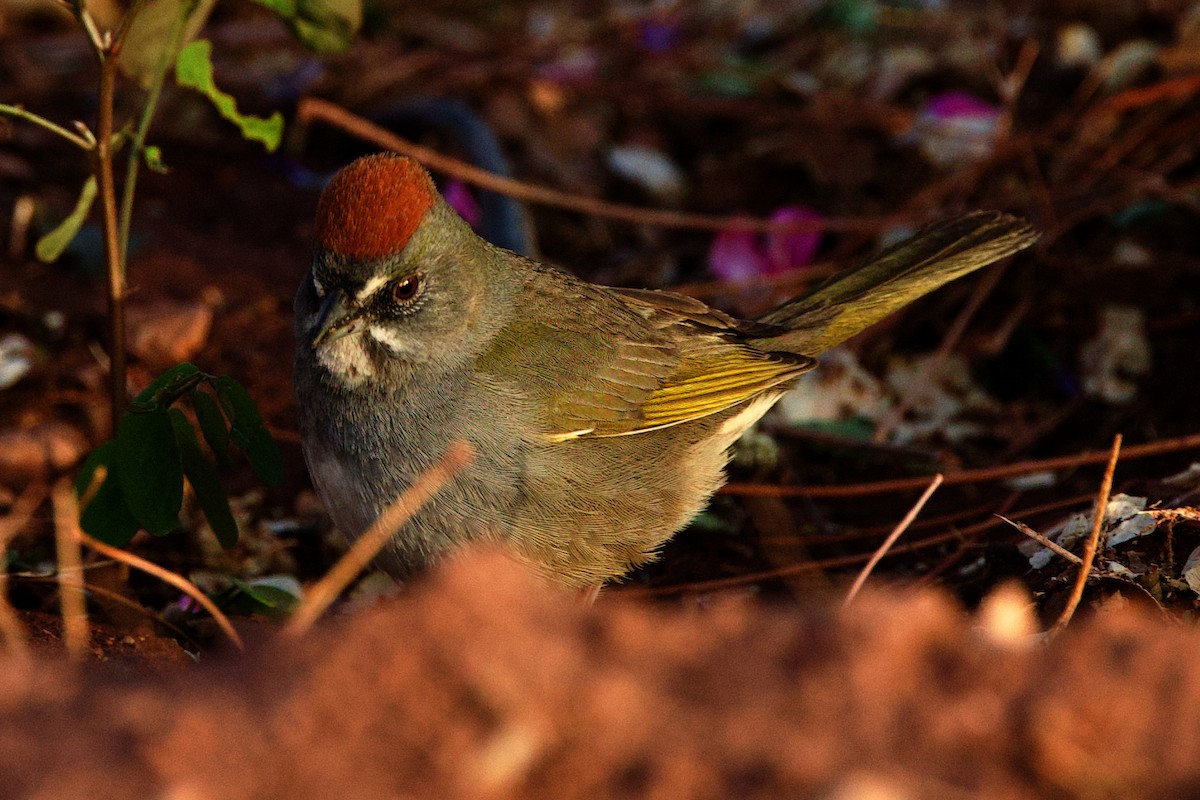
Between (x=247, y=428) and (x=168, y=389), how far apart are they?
235 mm

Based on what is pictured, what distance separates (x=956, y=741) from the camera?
1.66 m

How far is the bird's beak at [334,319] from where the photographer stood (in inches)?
136

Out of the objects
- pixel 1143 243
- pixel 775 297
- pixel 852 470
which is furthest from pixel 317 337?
pixel 1143 243

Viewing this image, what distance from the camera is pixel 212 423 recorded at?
3.54 m

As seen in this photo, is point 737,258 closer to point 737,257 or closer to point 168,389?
point 737,257

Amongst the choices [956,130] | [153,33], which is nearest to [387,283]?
[153,33]

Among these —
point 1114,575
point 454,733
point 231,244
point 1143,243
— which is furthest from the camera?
point 231,244

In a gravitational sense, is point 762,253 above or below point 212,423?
below

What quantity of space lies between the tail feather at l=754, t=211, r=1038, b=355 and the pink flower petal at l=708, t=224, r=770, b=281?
1.29 metres

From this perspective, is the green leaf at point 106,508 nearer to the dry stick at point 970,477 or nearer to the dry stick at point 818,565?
the dry stick at point 818,565

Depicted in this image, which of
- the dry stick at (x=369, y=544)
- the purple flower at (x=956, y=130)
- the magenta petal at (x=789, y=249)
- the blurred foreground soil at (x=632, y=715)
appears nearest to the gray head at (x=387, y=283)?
the dry stick at (x=369, y=544)

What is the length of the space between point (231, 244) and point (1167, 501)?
4.19 meters

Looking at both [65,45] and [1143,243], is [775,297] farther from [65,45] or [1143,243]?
[65,45]

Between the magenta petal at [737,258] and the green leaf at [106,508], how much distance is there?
304 cm
